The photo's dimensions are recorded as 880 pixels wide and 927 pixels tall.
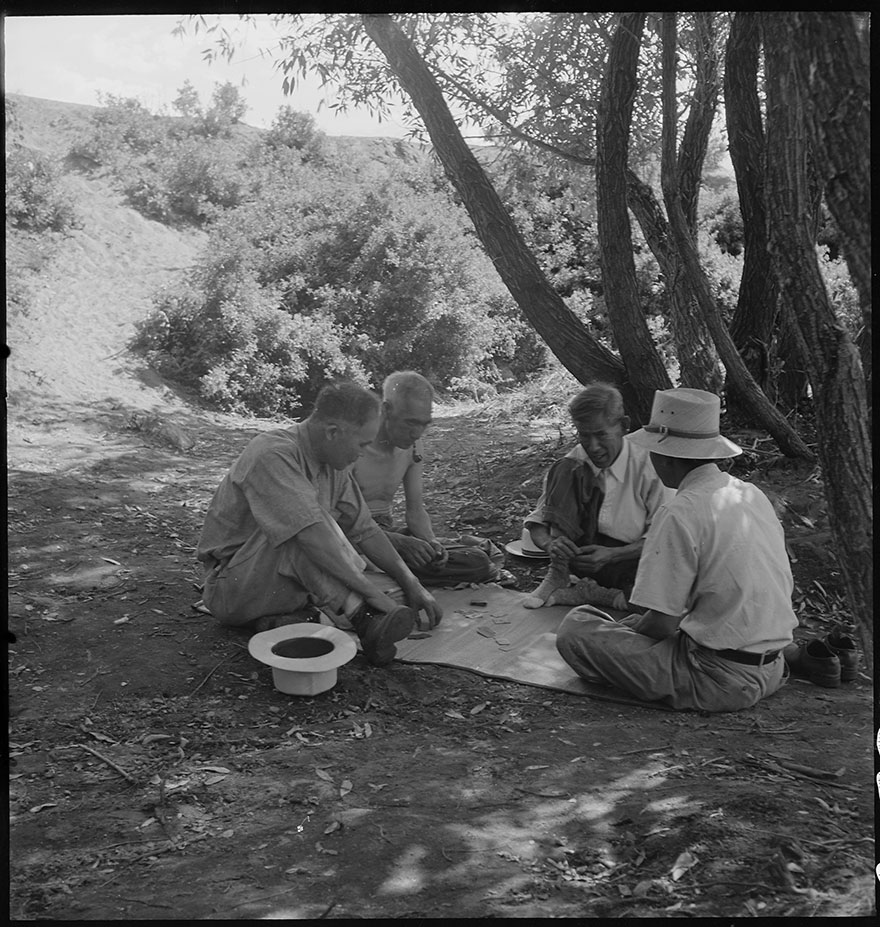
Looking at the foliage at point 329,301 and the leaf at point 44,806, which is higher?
the foliage at point 329,301

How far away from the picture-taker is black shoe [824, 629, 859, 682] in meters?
3.78

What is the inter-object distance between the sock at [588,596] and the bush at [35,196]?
10675 millimetres

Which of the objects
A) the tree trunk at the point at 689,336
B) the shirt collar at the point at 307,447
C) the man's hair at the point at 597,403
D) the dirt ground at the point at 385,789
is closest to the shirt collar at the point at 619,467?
the man's hair at the point at 597,403

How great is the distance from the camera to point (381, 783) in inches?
116

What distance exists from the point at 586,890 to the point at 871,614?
1.03m

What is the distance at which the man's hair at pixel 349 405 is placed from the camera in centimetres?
384

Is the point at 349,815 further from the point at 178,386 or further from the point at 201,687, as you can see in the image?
the point at 178,386

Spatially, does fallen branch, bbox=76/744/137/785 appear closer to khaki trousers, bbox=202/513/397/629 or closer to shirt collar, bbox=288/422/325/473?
khaki trousers, bbox=202/513/397/629

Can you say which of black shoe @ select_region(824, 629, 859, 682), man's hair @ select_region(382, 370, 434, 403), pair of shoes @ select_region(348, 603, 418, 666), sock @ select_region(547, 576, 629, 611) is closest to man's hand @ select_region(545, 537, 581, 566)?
sock @ select_region(547, 576, 629, 611)

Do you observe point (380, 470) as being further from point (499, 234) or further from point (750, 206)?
point (750, 206)

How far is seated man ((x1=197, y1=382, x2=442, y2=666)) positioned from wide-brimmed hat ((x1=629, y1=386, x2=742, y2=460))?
1194 millimetres

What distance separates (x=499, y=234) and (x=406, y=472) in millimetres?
2276

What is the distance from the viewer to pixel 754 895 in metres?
2.25

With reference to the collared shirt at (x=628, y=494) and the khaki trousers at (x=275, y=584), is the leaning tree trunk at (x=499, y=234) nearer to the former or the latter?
the collared shirt at (x=628, y=494)
